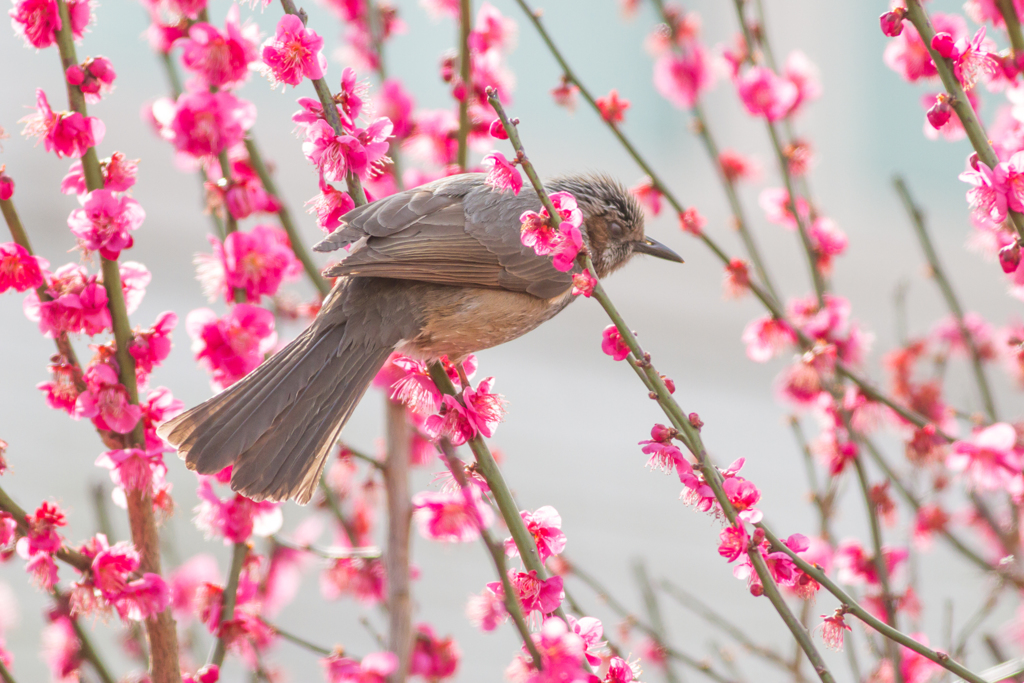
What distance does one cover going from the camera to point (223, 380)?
5.90 feet

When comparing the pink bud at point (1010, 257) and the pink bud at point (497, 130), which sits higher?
the pink bud at point (497, 130)

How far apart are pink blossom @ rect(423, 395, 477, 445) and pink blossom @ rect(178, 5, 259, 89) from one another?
73 centimetres

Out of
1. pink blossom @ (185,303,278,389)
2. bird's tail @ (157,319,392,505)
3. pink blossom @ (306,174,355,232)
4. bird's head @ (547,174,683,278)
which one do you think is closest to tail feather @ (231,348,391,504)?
bird's tail @ (157,319,392,505)

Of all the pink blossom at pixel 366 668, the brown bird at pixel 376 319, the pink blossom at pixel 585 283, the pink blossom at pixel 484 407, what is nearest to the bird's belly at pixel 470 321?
the brown bird at pixel 376 319

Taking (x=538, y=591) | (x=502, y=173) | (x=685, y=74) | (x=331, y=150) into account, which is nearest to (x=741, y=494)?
(x=538, y=591)

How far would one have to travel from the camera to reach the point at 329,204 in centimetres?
166

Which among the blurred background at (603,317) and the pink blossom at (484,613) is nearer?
the pink blossom at (484,613)

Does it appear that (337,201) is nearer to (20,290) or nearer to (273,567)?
(20,290)

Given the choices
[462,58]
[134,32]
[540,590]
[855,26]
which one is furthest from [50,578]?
[855,26]

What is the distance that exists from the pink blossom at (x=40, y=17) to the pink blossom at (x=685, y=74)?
5.28 feet

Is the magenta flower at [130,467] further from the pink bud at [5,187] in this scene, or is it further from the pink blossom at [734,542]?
the pink blossom at [734,542]

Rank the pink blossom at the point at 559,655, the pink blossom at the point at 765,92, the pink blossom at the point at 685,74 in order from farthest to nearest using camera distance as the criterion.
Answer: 1. the pink blossom at the point at 685,74
2. the pink blossom at the point at 765,92
3. the pink blossom at the point at 559,655

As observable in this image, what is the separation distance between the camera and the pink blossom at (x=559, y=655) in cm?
117

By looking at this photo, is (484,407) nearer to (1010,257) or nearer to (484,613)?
(484,613)
